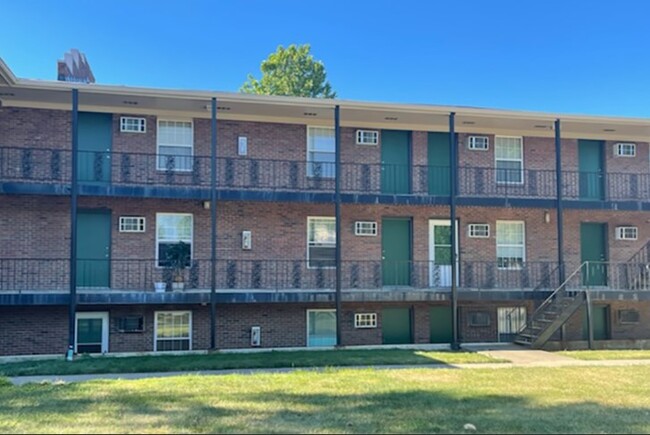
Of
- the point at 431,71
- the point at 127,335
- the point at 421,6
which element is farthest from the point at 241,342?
the point at 431,71

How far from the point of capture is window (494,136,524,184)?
641 inches

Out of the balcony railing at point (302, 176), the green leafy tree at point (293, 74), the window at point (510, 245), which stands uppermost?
the green leafy tree at point (293, 74)

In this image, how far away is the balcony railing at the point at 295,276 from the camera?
44.3 feet

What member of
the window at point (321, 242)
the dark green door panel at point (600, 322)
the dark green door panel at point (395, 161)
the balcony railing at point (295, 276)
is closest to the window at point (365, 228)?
the window at point (321, 242)

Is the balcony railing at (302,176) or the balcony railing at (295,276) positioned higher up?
the balcony railing at (302,176)

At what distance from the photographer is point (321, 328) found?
49.0ft

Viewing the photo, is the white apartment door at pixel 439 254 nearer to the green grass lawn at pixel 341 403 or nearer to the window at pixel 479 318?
the window at pixel 479 318

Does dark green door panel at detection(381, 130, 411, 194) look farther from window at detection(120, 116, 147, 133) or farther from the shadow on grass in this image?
the shadow on grass

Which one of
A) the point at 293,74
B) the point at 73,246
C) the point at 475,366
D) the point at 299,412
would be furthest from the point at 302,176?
the point at 293,74

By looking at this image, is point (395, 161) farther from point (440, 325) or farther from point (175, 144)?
point (175, 144)

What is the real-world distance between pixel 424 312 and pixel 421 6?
41.7 feet

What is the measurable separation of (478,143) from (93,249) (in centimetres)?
1102

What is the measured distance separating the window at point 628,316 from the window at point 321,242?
860 centimetres

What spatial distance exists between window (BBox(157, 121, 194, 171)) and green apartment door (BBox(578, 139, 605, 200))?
11384mm
